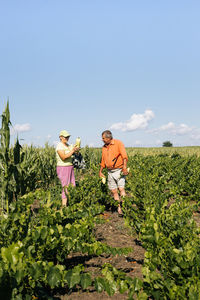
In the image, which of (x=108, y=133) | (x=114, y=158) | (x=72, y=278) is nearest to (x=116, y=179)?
(x=114, y=158)

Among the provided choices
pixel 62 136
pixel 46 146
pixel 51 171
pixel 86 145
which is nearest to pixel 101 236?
pixel 62 136

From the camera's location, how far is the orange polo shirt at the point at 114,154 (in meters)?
5.93

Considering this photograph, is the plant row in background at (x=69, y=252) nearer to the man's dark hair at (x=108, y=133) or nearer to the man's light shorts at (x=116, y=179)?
the man's light shorts at (x=116, y=179)

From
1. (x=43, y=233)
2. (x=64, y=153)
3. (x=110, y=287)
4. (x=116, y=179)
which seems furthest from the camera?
(x=116, y=179)

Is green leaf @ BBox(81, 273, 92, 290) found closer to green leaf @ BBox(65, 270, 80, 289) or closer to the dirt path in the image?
green leaf @ BBox(65, 270, 80, 289)

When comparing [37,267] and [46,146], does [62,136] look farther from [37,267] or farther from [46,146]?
[46,146]

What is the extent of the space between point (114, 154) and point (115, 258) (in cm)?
240

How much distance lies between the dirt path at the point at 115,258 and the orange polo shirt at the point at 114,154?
1246mm

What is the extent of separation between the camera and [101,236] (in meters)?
4.97

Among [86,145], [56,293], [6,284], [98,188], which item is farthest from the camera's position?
[86,145]

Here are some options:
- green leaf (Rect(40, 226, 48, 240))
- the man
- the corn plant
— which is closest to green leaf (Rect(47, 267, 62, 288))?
green leaf (Rect(40, 226, 48, 240))

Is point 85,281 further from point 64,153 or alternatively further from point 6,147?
point 64,153

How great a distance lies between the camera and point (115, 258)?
4.07m

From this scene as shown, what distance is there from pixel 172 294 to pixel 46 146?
28.4ft
